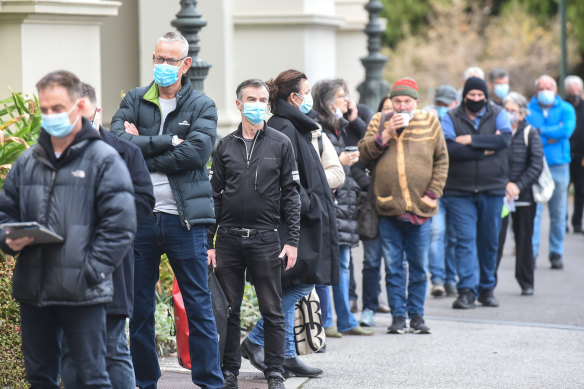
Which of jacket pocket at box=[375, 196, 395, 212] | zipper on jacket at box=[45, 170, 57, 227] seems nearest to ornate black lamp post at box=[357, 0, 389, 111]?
jacket pocket at box=[375, 196, 395, 212]

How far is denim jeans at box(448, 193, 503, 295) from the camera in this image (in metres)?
10.0

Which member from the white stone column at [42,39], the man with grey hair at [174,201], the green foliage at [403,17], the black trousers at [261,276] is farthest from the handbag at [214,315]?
the green foliage at [403,17]

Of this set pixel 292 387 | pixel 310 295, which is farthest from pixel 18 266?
pixel 310 295

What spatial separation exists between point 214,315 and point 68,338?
1.73 meters

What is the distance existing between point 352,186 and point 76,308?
167 inches

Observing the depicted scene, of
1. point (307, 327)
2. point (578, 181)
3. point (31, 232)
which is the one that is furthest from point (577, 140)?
point (31, 232)

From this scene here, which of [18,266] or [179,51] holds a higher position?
[179,51]

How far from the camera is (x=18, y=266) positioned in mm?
4848

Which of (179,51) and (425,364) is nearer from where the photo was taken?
(179,51)

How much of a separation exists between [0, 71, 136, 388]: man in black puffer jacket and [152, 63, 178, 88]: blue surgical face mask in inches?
49.7

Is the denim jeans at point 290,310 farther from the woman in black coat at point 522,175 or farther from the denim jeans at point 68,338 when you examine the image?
the woman in black coat at point 522,175

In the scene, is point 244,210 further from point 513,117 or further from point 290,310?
point 513,117

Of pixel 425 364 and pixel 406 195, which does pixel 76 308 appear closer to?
pixel 425 364

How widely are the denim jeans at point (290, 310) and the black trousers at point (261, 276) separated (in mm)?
352
